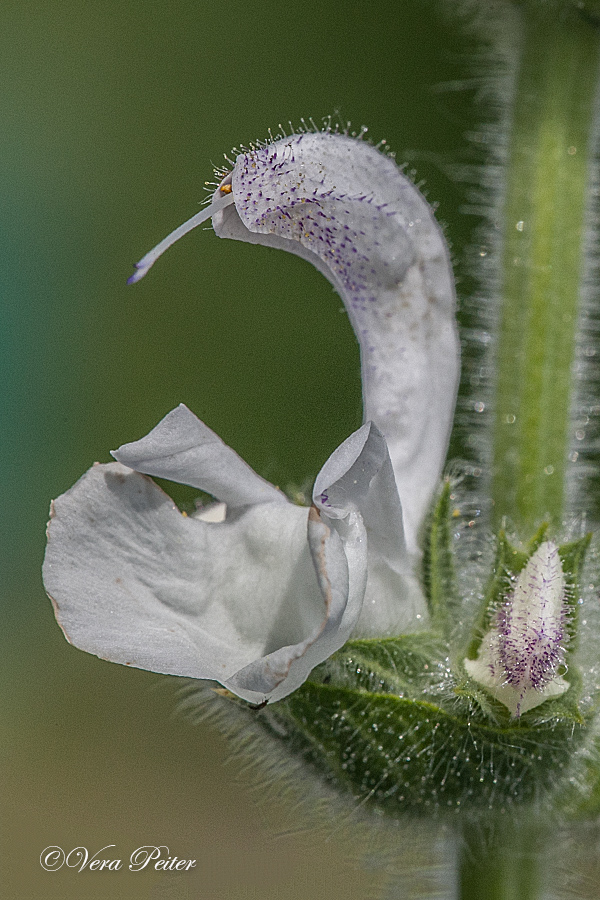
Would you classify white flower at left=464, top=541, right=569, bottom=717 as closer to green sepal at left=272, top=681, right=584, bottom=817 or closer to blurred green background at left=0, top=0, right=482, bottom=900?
green sepal at left=272, top=681, right=584, bottom=817

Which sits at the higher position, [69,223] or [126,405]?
[69,223]

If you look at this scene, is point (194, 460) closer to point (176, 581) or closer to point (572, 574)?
point (176, 581)

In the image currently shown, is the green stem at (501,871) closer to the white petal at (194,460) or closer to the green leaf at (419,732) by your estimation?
the green leaf at (419,732)

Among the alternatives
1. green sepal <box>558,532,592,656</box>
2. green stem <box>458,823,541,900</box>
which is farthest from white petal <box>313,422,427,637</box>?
green stem <box>458,823,541,900</box>

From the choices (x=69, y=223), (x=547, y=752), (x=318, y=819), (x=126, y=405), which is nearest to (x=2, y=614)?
(x=126, y=405)

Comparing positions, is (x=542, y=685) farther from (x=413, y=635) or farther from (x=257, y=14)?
(x=257, y=14)

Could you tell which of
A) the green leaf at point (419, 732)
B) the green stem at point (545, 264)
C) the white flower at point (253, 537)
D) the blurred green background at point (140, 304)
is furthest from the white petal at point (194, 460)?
the blurred green background at point (140, 304)
